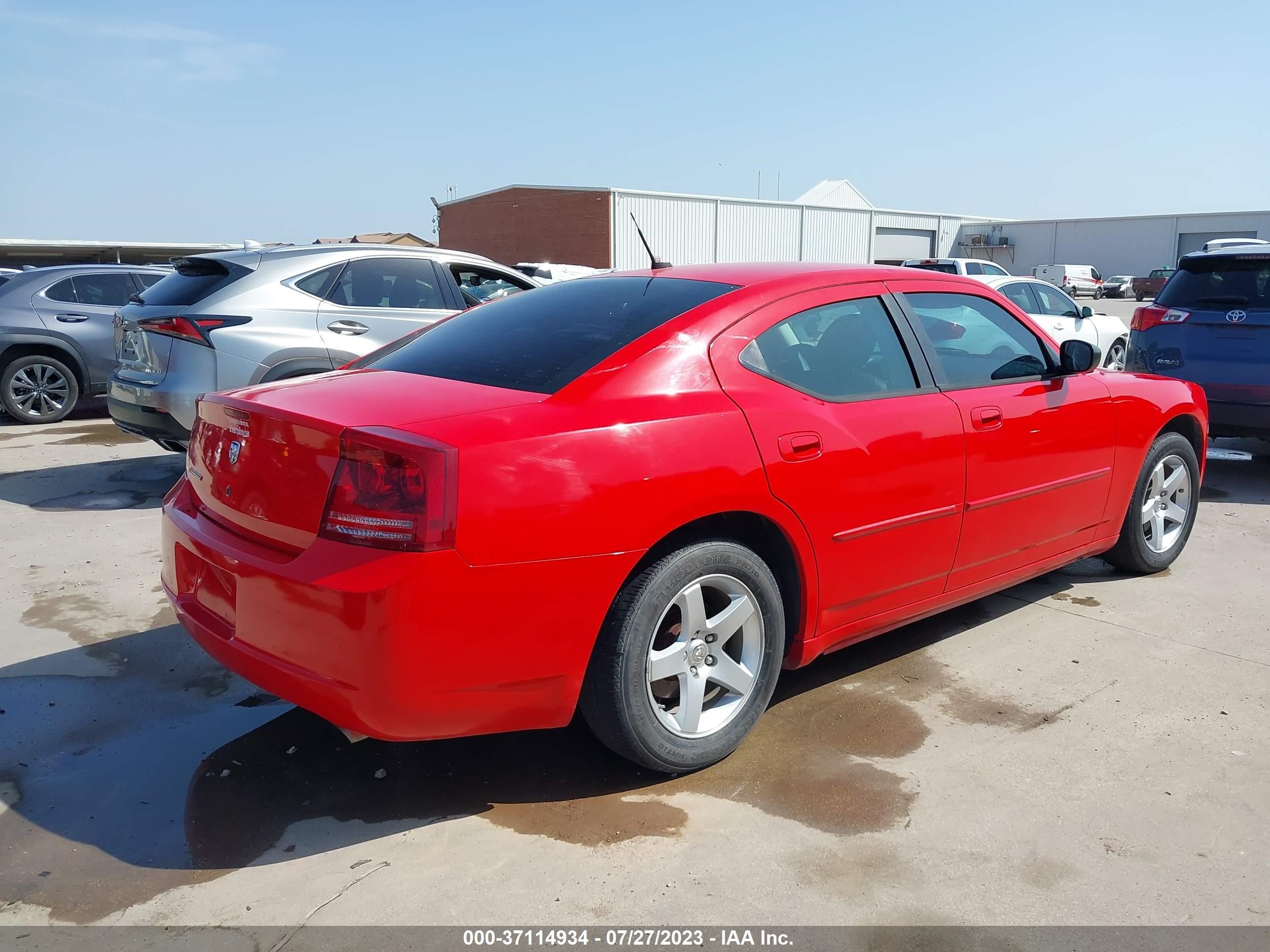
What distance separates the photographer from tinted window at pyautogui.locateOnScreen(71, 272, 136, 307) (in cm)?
1088

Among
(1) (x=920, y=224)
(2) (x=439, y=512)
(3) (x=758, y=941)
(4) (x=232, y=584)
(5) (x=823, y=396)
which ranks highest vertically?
(1) (x=920, y=224)

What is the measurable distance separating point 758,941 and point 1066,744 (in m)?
1.58

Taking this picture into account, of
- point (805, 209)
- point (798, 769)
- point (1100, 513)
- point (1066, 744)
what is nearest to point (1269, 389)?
point (1100, 513)

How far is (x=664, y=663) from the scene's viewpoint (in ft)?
10.1

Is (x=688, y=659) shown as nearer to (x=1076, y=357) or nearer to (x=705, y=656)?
(x=705, y=656)

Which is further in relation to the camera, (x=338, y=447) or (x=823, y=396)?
(x=823, y=396)

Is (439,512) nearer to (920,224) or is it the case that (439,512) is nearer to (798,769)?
(798,769)

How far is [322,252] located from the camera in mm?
7285

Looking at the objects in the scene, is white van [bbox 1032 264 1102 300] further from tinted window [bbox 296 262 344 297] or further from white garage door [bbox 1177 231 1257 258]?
tinted window [bbox 296 262 344 297]

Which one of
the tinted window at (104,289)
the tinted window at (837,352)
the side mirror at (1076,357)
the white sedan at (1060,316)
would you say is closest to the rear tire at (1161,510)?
the side mirror at (1076,357)

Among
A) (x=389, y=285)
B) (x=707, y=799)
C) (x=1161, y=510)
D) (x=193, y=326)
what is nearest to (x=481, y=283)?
(x=389, y=285)

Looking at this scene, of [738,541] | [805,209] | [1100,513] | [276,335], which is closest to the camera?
[738,541]

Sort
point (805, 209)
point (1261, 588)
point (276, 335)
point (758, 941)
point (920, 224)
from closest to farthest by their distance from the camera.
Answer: point (758, 941)
point (1261, 588)
point (276, 335)
point (805, 209)
point (920, 224)

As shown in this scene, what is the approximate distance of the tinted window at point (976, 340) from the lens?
405cm
